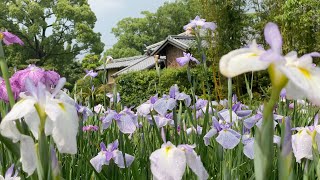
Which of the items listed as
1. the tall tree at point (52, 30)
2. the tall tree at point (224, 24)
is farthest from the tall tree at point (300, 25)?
the tall tree at point (52, 30)

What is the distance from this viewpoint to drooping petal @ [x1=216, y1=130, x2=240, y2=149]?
4.27 ft

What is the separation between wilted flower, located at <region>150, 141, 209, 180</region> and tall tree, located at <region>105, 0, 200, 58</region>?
125 ft

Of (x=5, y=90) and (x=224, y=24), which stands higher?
(x=224, y=24)

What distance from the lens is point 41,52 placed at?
27688 mm

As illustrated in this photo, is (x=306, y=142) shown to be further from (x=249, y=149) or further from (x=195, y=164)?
(x=195, y=164)

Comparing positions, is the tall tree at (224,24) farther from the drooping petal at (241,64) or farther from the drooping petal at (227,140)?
the drooping petal at (241,64)

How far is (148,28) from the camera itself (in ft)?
140

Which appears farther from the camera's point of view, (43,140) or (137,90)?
(137,90)

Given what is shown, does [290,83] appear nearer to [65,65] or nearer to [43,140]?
[43,140]

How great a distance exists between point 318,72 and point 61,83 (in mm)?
393

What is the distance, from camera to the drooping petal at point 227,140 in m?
1.30

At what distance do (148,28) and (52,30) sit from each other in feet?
52.4


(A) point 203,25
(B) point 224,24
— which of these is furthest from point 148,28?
(A) point 203,25

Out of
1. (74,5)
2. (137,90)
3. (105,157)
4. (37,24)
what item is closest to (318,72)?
(105,157)
